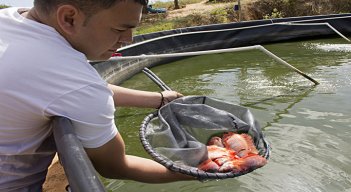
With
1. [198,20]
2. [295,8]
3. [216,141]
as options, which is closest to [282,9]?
[295,8]

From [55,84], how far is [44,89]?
3 centimetres

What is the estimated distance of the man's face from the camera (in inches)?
37.7

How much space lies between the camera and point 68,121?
2.72 feet

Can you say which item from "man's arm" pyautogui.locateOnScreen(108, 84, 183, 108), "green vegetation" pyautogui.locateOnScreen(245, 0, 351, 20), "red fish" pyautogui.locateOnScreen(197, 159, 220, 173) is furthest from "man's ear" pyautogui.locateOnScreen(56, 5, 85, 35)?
"green vegetation" pyautogui.locateOnScreen(245, 0, 351, 20)

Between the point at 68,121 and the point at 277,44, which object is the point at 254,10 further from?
the point at 68,121

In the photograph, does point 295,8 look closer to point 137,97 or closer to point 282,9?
point 282,9

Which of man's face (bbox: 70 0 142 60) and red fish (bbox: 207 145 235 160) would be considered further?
red fish (bbox: 207 145 235 160)

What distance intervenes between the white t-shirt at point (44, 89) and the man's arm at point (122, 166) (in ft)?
0.16

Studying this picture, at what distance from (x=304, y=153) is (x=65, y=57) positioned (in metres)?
2.61

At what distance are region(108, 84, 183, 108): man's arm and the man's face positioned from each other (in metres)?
0.66

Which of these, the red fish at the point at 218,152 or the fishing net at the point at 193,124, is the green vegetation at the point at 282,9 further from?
the red fish at the point at 218,152

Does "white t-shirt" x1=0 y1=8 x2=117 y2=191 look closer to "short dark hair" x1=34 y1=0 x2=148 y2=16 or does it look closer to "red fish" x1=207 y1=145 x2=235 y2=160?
"short dark hair" x1=34 y1=0 x2=148 y2=16

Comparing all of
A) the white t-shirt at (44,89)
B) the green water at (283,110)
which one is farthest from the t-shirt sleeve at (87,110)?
the green water at (283,110)

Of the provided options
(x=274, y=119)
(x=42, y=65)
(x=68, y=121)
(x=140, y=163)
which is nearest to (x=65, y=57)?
(x=42, y=65)
